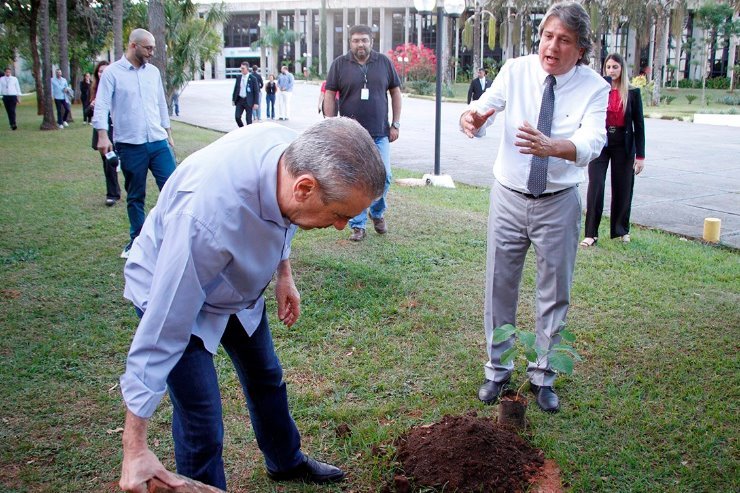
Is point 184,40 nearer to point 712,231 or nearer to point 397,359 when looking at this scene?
point 712,231

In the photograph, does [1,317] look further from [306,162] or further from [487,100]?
[306,162]

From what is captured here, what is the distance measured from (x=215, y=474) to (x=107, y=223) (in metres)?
6.49

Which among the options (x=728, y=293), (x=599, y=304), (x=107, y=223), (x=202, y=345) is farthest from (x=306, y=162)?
(x=107, y=223)

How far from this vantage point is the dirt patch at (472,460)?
125 inches

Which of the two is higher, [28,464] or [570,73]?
[570,73]

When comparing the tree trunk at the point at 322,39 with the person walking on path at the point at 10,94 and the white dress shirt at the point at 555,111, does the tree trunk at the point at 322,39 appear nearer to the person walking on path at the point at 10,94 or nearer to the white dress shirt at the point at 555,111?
the person walking on path at the point at 10,94

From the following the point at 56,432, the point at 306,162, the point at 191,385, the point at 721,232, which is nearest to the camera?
the point at 306,162

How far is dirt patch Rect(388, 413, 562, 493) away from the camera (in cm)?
316

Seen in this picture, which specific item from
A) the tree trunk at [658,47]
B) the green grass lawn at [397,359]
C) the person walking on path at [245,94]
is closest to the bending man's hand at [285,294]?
the green grass lawn at [397,359]

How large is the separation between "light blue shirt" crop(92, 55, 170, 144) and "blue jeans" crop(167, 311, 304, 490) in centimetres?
455

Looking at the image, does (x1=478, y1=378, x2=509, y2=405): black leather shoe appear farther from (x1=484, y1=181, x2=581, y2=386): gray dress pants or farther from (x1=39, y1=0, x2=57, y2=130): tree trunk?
(x1=39, y1=0, x2=57, y2=130): tree trunk

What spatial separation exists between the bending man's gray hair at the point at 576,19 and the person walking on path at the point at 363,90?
3698mm

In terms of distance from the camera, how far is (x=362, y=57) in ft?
24.3

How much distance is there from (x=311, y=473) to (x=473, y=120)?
196 cm
